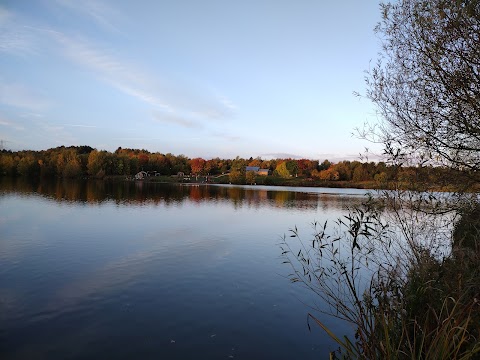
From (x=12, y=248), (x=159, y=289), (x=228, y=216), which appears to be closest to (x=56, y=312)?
(x=159, y=289)

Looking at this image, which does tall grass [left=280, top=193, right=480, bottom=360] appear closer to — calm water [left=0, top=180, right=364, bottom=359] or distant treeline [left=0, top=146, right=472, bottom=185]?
calm water [left=0, top=180, right=364, bottom=359]

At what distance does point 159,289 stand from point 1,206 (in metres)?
30.1

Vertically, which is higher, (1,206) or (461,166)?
(461,166)

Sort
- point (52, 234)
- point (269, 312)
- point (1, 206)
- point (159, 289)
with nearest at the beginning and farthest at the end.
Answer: point (269, 312) → point (159, 289) → point (52, 234) → point (1, 206)

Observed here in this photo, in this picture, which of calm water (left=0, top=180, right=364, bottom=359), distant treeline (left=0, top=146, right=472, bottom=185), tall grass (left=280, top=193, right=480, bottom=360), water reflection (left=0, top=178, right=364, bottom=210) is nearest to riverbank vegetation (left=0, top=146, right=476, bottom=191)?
distant treeline (left=0, top=146, right=472, bottom=185)

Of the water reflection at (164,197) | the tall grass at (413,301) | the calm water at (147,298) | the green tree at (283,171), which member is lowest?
the calm water at (147,298)

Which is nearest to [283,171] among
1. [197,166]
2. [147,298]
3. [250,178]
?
[250,178]

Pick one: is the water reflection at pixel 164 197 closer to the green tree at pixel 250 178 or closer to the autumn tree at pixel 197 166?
the green tree at pixel 250 178

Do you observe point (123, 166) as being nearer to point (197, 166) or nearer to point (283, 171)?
point (197, 166)

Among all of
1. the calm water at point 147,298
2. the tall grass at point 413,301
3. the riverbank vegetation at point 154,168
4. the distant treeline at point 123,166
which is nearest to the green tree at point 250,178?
the riverbank vegetation at point 154,168

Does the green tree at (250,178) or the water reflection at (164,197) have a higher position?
the green tree at (250,178)

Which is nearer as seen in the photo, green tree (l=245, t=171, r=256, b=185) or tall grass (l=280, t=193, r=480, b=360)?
tall grass (l=280, t=193, r=480, b=360)

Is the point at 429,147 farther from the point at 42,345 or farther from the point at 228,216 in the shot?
the point at 228,216

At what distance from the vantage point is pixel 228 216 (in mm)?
35375
